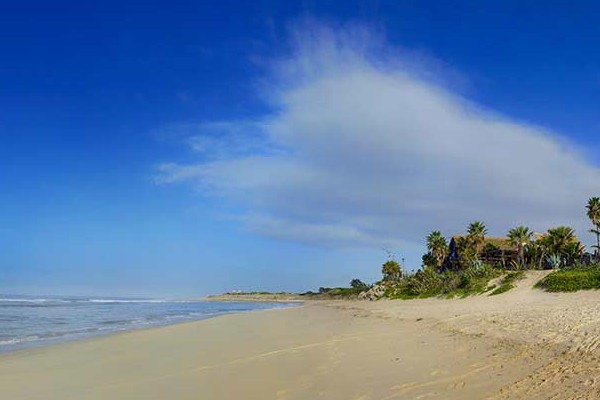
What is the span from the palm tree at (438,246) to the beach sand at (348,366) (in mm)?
63518

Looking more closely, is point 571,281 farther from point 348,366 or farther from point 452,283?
point 348,366

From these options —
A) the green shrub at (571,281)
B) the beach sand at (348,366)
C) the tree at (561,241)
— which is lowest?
the beach sand at (348,366)

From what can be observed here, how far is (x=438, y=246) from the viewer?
78.6m

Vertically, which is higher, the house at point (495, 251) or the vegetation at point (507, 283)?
the house at point (495, 251)

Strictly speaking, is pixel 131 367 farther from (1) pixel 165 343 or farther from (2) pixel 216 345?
(1) pixel 165 343

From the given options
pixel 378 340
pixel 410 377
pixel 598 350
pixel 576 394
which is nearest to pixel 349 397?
pixel 410 377

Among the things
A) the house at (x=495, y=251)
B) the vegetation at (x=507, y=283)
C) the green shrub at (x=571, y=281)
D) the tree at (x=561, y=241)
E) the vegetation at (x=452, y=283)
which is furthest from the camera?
the house at (x=495, y=251)

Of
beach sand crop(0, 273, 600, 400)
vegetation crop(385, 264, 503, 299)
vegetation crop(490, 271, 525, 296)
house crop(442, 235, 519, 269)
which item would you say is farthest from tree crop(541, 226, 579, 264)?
beach sand crop(0, 273, 600, 400)

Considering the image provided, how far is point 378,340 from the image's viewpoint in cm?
1534

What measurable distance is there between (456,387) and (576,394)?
1.83 meters

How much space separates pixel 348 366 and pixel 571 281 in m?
23.2

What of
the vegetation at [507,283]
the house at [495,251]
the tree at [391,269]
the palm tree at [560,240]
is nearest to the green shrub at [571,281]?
the vegetation at [507,283]

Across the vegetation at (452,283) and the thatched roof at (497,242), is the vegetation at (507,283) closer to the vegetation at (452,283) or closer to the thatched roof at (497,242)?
the vegetation at (452,283)

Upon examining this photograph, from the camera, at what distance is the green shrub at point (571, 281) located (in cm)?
2683
